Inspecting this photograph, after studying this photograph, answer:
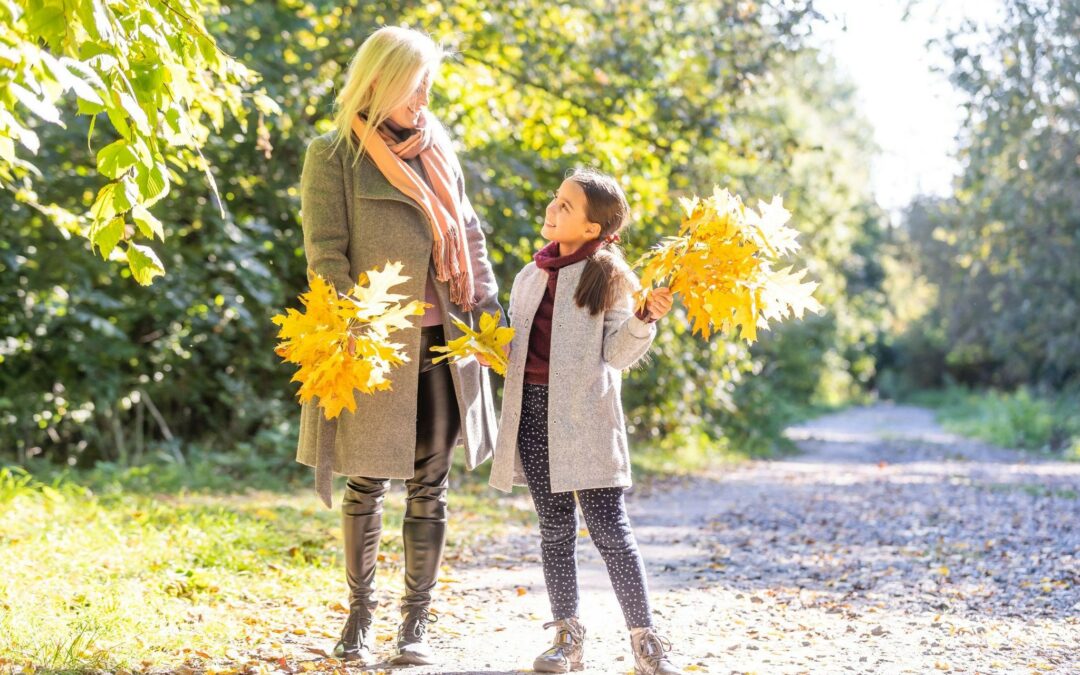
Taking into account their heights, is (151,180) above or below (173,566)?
above

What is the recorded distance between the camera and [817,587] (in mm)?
5559

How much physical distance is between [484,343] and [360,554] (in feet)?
2.89

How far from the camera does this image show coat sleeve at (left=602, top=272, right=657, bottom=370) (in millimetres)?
3412

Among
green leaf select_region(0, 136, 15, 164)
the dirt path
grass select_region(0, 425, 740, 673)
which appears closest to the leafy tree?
the dirt path

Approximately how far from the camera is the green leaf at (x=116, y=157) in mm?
2877

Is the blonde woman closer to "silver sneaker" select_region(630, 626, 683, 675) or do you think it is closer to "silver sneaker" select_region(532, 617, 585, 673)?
"silver sneaker" select_region(532, 617, 585, 673)

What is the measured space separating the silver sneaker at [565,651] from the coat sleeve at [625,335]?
92 cm

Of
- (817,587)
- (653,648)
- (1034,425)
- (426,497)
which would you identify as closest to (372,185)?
(426,497)

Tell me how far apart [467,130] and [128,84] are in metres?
6.57

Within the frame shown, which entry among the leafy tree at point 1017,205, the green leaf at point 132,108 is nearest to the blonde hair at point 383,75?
the green leaf at point 132,108

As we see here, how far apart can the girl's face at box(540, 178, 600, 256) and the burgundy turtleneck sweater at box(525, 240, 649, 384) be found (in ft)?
0.14

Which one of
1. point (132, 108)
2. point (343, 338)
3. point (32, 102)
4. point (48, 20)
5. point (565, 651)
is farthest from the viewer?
point (565, 651)

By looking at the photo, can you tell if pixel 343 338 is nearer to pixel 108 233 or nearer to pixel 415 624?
pixel 108 233

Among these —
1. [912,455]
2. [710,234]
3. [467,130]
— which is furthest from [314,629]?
[912,455]
